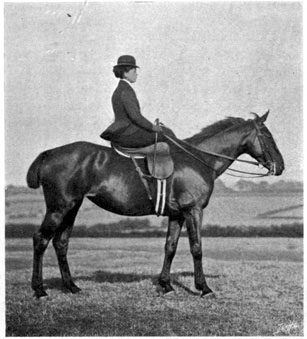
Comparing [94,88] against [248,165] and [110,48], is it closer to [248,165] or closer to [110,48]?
[110,48]

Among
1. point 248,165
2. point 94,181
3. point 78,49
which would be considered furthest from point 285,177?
point 78,49

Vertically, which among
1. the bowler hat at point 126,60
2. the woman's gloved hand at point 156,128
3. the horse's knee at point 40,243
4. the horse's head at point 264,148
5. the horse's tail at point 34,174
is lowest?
the horse's knee at point 40,243

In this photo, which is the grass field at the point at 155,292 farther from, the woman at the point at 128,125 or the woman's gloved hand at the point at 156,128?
the woman's gloved hand at the point at 156,128

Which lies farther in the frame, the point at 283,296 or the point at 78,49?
the point at 78,49

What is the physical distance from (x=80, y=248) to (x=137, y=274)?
74 cm

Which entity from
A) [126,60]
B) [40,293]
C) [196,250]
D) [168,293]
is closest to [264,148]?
[196,250]

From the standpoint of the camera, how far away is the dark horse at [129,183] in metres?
5.64

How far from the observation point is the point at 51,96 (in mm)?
6402

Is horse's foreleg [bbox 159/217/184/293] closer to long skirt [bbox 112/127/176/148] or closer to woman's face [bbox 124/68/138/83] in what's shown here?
long skirt [bbox 112/127/176/148]

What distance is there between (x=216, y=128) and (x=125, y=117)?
105 cm

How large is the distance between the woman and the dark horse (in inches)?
7.3

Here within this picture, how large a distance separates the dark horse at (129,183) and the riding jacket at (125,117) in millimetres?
213

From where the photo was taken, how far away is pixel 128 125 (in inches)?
228

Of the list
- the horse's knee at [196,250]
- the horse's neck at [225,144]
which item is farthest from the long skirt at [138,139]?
the horse's knee at [196,250]
